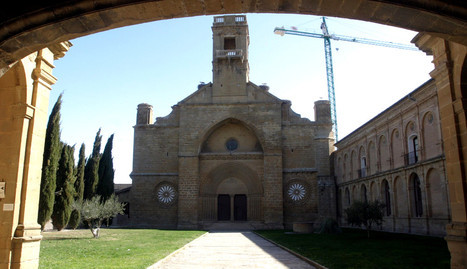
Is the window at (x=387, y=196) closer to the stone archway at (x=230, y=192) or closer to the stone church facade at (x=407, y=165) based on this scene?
the stone church facade at (x=407, y=165)

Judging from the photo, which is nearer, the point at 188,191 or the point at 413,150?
the point at 413,150

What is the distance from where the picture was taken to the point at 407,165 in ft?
75.8

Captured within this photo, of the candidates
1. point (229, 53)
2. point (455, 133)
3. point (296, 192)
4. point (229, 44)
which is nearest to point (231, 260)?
point (455, 133)

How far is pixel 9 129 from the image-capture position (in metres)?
7.21

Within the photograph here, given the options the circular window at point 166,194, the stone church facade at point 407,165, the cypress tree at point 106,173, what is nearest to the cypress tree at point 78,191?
the cypress tree at point 106,173

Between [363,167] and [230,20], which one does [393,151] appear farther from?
[230,20]

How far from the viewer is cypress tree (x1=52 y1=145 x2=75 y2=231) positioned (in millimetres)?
24594

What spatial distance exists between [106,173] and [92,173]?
2011 mm

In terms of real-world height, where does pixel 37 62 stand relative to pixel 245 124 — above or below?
below

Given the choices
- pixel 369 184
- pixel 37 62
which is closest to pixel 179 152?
pixel 369 184

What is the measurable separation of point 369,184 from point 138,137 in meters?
19.5

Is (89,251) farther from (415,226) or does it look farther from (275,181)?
(275,181)

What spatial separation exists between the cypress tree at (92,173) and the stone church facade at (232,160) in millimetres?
4046

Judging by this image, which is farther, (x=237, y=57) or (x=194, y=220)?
(x=237, y=57)
